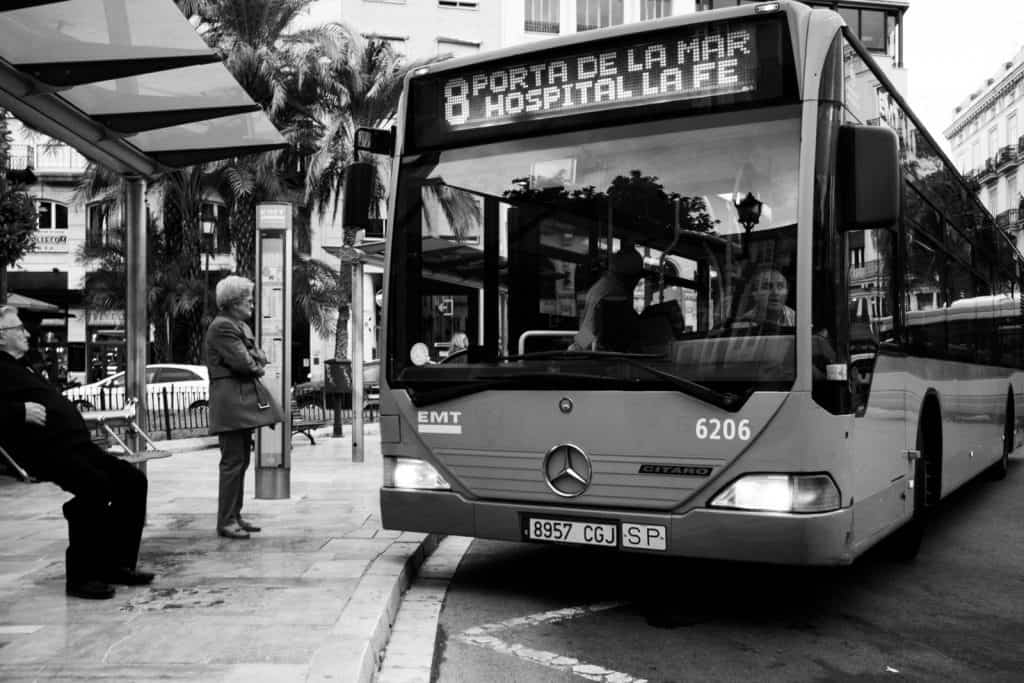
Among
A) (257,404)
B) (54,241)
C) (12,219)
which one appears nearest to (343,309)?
(54,241)

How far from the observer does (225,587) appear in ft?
19.9

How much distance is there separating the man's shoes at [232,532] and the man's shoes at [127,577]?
1.58 meters

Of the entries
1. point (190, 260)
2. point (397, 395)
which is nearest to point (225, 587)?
point (397, 395)

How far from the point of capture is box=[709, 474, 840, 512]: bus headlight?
520 cm

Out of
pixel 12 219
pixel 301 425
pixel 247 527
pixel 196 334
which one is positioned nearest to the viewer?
pixel 247 527

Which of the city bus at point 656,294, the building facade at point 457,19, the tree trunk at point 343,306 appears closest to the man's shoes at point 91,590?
the city bus at point 656,294

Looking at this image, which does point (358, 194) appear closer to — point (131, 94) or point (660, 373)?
point (660, 373)

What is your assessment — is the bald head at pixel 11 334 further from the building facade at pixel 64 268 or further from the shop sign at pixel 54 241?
the shop sign at pixel 54 241

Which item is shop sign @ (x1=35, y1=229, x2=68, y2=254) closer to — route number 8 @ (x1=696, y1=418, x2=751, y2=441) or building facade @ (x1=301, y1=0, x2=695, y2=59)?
building facade @ (x1=301, y1=0, x2=695, y2=59)

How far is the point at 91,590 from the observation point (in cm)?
574

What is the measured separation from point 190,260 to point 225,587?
Answer: 25192mm

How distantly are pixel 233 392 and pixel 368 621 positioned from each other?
9.55 ft

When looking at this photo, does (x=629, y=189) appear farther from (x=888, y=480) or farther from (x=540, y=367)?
(x=888, y=480)

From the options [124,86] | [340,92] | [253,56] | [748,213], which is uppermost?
[253,56]
